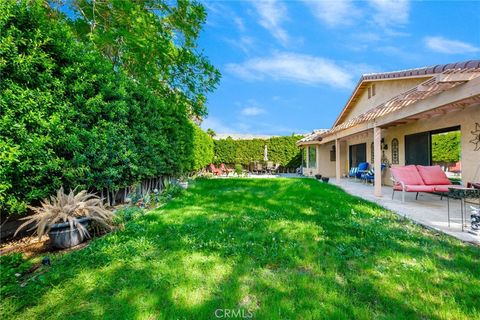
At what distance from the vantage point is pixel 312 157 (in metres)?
17.4

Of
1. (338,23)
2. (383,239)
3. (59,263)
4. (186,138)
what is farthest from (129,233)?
(338,23)

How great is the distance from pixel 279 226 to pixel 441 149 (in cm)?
1541

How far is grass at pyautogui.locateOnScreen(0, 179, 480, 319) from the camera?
6.02 feet

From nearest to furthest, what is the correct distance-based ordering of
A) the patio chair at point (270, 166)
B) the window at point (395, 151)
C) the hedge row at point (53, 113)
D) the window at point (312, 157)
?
1. the hedge row at point (53, 113)
2. the window at point (395, 151)
3. the window at point (312, 157)
4. the patio chair at point (270, 166)

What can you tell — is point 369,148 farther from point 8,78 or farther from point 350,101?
point 8,78

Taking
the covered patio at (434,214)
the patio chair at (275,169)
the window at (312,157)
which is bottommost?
the covered patio at (434,214)

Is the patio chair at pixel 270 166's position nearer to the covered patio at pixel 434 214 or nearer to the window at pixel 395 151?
the window at pixel 395 151

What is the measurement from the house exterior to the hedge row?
647cm

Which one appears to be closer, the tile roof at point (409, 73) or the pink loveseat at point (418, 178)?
the tile roof at point (409, 73)

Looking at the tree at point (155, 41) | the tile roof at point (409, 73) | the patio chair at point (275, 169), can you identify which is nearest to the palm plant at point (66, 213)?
the tree at point (155, 41)

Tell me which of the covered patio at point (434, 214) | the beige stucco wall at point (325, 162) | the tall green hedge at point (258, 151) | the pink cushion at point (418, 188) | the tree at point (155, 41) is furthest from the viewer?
the tall green hedge at point (258, 151)

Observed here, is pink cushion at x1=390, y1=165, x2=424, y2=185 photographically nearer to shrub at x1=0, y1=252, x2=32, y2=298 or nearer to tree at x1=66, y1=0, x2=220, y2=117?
tree at x1=66, y1=0, x2=220, y2=117

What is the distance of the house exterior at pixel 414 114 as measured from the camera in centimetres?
443

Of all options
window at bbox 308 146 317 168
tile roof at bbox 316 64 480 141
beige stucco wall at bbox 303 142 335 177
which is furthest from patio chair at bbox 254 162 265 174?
tile roof at bbox 316 64 480 141
